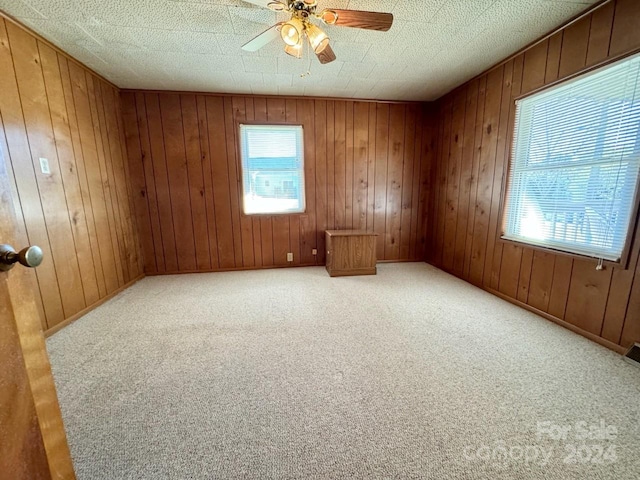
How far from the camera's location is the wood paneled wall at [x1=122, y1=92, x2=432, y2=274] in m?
3.34

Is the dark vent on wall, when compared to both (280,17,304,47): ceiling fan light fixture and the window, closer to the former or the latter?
(280,17,304,47): ceiling fan light fixture

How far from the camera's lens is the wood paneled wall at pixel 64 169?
1893 mm

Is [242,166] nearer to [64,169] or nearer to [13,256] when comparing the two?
[64,169]

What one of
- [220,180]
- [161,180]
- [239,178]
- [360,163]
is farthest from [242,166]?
[360,163]

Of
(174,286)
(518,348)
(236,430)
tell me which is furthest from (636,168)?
(174,286)

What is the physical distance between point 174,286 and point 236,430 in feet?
7.79

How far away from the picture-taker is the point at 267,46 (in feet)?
7.57

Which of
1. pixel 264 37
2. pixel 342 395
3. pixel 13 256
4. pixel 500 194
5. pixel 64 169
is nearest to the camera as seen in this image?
pixel 13 256

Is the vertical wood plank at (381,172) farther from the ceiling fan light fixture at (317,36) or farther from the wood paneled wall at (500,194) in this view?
the ceiling fan light fixture at (317,36)

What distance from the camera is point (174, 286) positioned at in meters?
3.14

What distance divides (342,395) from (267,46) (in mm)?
2775

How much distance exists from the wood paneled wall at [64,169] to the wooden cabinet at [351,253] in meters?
2.53

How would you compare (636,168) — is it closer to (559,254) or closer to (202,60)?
(559,254)

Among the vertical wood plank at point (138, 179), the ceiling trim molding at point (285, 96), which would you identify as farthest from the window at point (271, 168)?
the vertical wood plank at point (138, 179)
